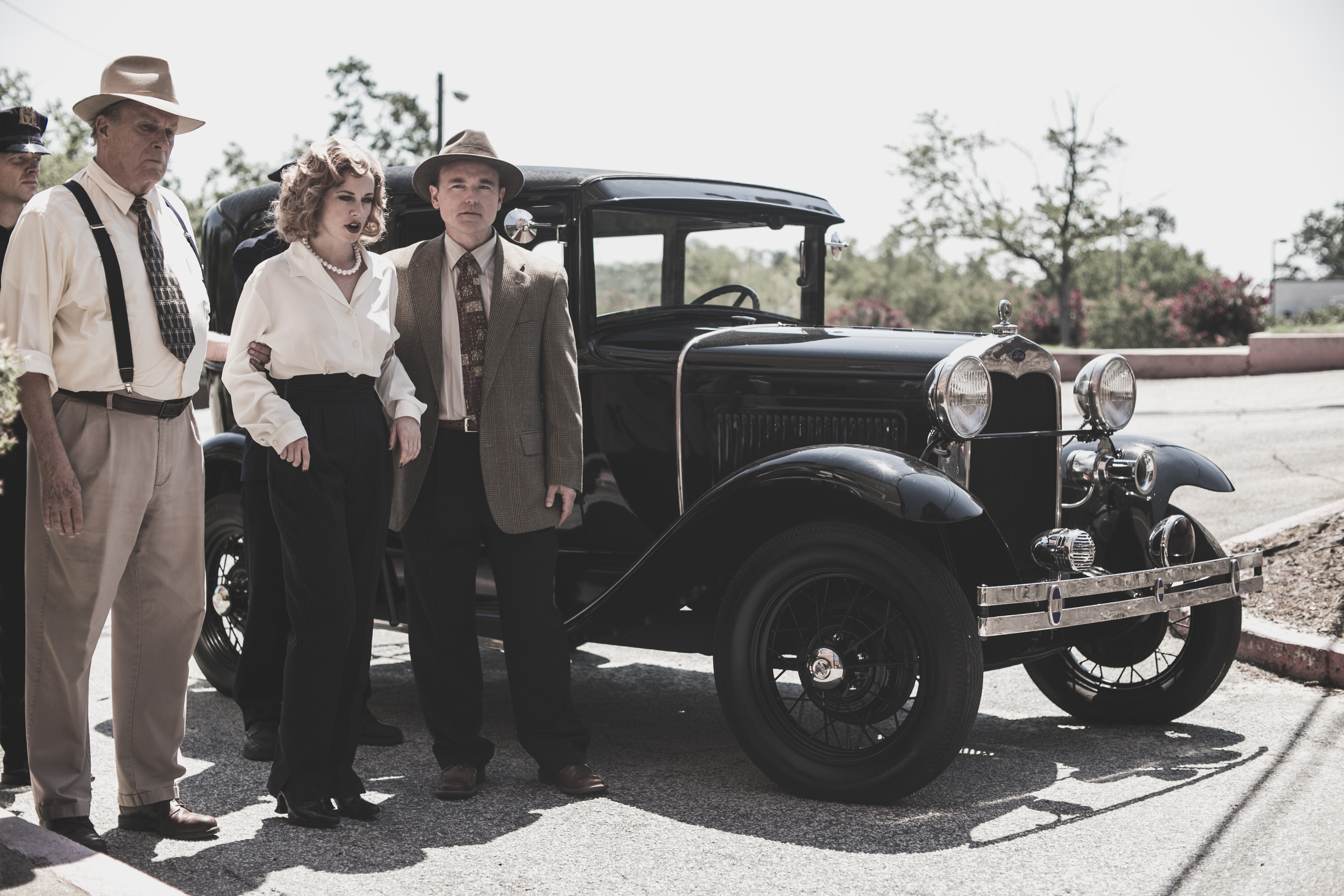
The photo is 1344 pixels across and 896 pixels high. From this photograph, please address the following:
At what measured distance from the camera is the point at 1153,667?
4.50 m

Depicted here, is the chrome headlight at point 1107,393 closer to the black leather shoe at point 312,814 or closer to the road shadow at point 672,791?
the road shadow at point 672,791

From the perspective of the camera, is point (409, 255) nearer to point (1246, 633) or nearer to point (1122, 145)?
point (1246, 633)

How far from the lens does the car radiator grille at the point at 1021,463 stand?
163 inches

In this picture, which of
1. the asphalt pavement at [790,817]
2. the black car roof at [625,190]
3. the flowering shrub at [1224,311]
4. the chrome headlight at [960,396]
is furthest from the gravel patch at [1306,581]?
the flowering shrub at [1224,311]

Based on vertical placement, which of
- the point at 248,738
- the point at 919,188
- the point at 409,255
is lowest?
the point at 248,738

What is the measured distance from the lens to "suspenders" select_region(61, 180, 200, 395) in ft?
9.94

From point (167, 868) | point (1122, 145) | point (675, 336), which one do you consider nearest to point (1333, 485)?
point (675, 336)

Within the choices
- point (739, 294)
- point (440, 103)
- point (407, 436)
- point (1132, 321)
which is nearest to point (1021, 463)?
point (739, 294)

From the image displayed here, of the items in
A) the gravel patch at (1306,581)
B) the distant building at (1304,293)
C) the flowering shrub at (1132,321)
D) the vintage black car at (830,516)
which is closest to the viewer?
the vintage black car at (830,516)

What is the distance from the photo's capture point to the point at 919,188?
30.3m

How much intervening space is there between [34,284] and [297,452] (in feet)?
2.48

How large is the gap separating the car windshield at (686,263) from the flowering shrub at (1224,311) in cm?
2064

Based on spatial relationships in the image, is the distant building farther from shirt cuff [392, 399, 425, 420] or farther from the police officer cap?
the police officer cap

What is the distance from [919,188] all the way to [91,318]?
2913 cm
